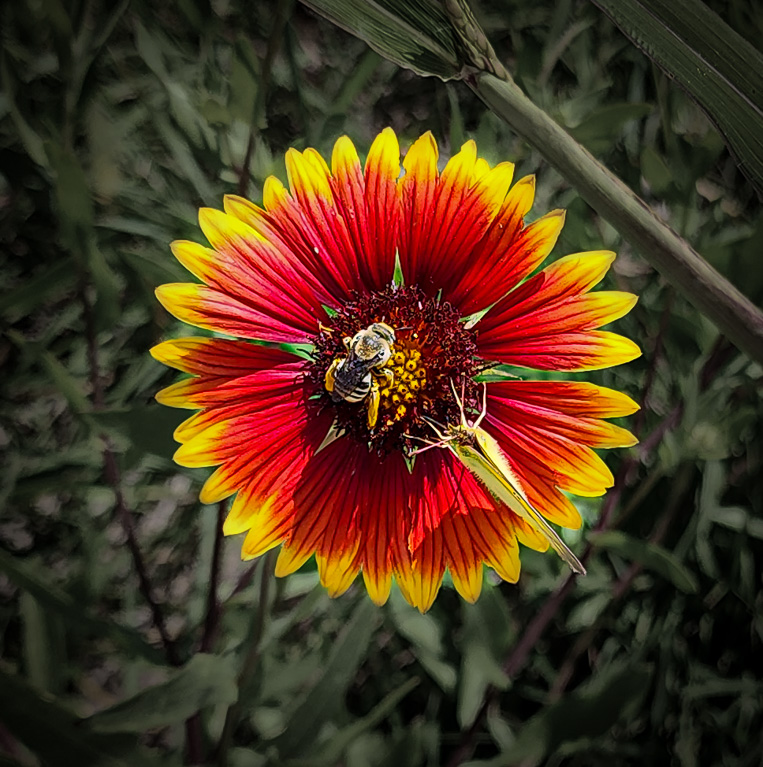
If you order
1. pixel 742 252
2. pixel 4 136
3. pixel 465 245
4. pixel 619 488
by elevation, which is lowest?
pixel 619 488

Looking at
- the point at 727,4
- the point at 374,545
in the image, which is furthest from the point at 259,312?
the point at 727,4

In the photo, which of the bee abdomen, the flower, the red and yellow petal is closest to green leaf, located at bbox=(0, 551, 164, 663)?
the flower

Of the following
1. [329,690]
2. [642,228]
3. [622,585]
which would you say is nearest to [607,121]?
[642,228]

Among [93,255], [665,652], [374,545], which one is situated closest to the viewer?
[374,545]

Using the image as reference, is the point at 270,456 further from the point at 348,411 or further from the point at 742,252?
the point at 742,252

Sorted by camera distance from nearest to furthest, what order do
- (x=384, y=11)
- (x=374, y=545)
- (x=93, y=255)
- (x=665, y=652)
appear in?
(x=384, y=11), (x=374, y=545), (x=93, y=255), (x=665, y=652)

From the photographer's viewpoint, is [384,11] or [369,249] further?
[369,249]

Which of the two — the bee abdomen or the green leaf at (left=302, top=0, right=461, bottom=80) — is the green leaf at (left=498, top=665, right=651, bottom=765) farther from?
the green leaf at (left=302, top=0, right=461, bottom=80)
